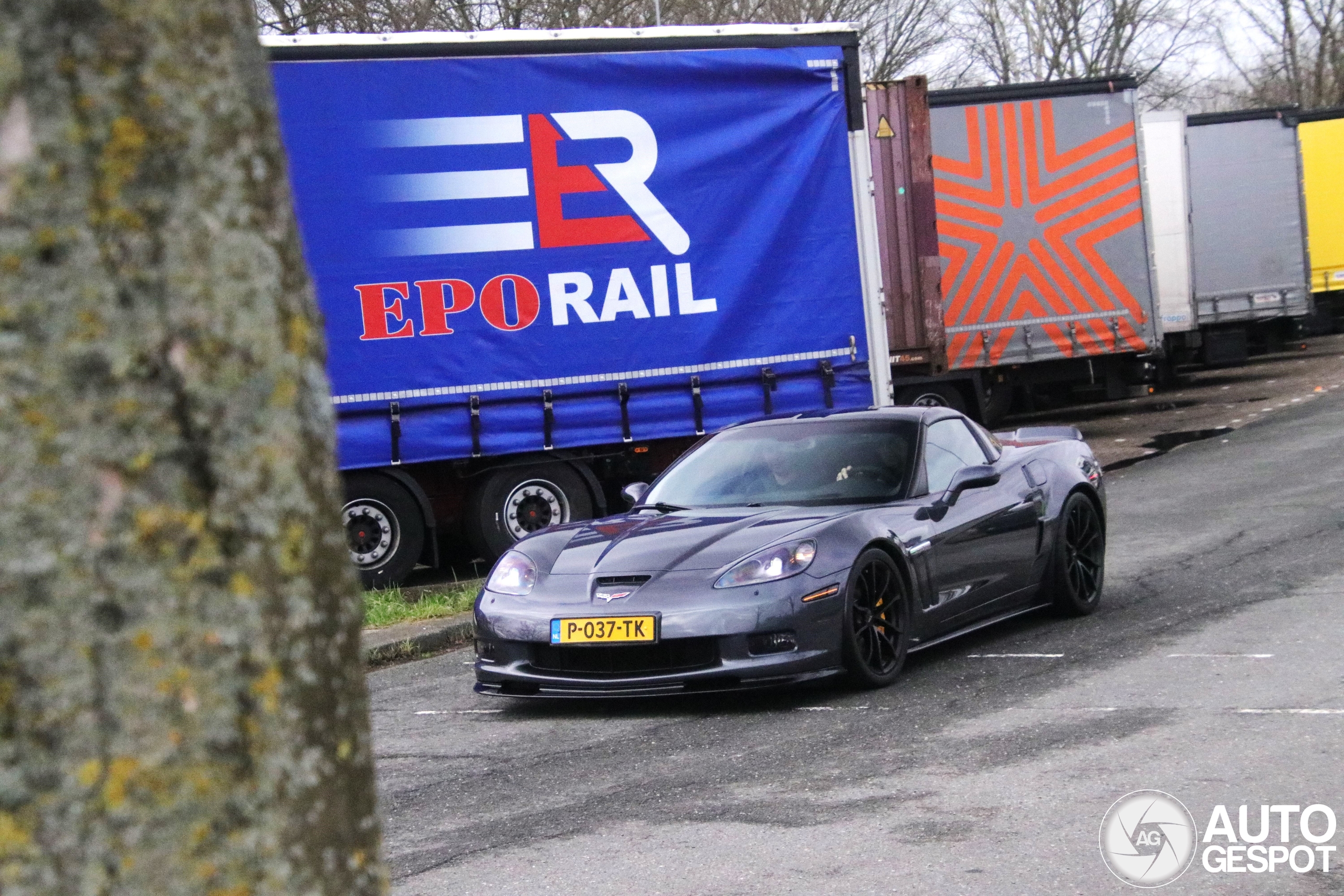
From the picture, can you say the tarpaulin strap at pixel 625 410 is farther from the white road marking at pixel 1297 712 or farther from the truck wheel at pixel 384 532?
the white road marking at pixel 1297 712

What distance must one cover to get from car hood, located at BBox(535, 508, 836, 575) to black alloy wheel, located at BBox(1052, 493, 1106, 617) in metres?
1.66

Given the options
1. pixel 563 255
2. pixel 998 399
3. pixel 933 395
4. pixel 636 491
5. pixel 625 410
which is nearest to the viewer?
pixel 636 491

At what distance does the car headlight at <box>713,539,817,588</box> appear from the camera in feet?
22.7

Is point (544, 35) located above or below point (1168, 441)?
above

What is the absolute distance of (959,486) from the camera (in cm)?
794

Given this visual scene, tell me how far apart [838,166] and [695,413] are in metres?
2.25

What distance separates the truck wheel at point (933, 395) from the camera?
16750 millimetres

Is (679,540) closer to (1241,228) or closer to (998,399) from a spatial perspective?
(998,399)

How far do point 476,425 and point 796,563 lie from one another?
5101 mm

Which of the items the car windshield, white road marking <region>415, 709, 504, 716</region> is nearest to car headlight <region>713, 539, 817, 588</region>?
the car windshield

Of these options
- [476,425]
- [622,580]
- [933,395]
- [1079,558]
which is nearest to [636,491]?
[622,580]

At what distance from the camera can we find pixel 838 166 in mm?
12742

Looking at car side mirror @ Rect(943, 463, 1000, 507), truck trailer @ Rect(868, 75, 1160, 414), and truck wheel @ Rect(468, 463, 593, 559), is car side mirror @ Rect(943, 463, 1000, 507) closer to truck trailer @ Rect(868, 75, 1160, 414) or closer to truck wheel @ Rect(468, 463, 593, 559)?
truck wheel @ Rect(468, 463, 593, 559)

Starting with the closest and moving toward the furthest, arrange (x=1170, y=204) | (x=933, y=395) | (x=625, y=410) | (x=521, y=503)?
(x=625, y=410), (x=521, y=503), (x=933, y=395), (x=1170, y=204)
